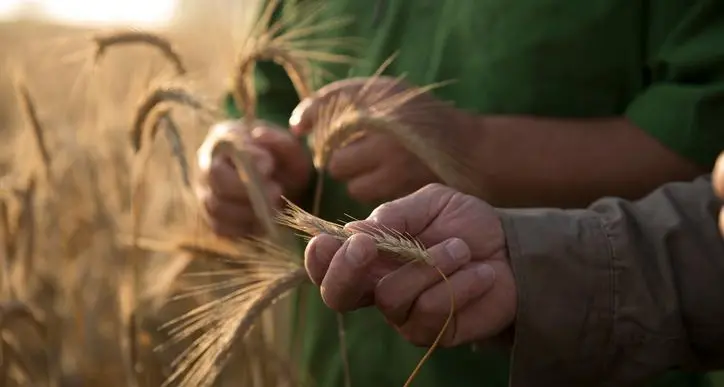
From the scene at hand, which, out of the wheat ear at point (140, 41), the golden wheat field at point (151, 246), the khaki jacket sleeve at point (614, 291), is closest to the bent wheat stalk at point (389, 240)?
the golden wheat field at point (151, 246)

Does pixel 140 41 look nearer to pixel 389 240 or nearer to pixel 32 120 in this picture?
pixel 32 120

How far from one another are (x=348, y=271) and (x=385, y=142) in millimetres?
338

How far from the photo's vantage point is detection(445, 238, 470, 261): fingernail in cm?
71

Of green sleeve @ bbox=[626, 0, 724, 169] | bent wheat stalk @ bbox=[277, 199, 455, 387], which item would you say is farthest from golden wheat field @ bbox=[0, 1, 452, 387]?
green sleeve @ bbox=[626, 0, 724, 169]

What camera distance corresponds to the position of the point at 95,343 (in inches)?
53.5

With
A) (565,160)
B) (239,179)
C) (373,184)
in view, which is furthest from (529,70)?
(239,179)

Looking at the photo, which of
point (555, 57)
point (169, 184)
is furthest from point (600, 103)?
point (169, 184)

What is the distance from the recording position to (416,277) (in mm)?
709

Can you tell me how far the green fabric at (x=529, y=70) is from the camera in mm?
983

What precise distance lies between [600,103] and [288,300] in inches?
17.6

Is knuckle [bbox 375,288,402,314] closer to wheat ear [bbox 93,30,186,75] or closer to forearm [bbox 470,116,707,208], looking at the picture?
forearm [bbox 470,116,707,208]

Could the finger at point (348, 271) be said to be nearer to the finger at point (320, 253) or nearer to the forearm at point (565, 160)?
the finger at point (320, 253)

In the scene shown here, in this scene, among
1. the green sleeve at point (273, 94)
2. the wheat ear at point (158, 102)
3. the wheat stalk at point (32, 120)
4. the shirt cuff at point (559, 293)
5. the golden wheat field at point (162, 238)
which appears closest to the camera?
the shirt cuff at point (559, 293)

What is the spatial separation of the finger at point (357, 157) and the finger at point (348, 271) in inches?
11.6
